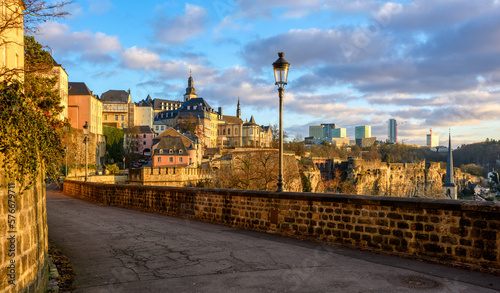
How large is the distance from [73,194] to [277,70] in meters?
26.6

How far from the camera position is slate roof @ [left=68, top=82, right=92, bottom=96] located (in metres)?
80.4

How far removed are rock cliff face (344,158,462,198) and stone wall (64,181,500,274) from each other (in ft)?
219

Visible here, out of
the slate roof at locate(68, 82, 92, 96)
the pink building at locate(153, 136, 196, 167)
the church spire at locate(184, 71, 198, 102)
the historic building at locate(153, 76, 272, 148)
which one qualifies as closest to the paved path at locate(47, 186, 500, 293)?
the pink building at locate(153, 136, 196, 167)

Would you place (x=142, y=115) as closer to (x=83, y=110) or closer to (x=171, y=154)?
(x=83, y=110)

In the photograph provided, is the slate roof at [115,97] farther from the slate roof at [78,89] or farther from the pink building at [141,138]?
the slate roof at [78,89]

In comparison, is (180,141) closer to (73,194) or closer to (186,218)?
(73,194)

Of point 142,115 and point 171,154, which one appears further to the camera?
point 142,115

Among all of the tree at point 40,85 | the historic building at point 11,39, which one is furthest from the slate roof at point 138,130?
the historic building at point 11,39

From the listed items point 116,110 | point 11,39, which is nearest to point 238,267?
point 11,39

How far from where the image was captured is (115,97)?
4852 inches

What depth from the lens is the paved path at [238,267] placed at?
595 cm

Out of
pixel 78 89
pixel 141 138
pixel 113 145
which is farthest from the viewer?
pixel 141 138

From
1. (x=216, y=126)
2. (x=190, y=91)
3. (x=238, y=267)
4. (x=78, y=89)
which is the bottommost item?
(x=238, y=267)

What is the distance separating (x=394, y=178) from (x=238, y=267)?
310 ft
